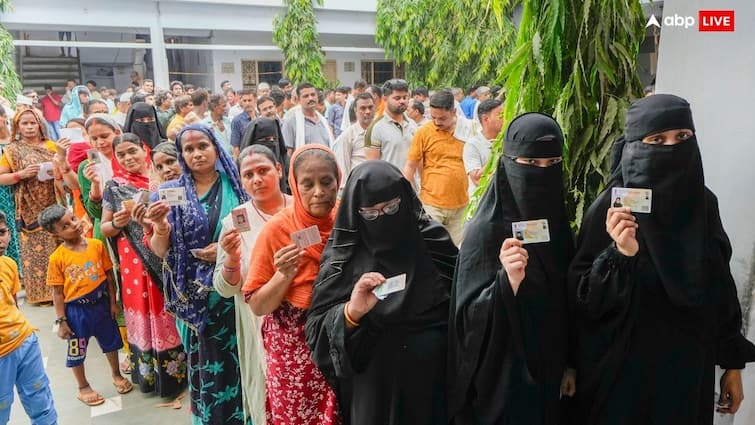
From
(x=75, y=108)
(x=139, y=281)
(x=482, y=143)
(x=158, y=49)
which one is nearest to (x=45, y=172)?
(x=139, y=281)

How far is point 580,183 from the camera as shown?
8.14ft

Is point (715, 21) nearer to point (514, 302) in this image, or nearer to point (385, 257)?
point (514, 302)

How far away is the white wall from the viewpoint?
2.38 meters

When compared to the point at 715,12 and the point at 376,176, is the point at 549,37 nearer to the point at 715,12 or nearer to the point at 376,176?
the point at 715,12

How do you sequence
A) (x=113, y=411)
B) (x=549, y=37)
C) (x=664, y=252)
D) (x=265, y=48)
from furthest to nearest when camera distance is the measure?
(x=265, y=48) → (x=113, y=411) → (x=549, y=37) → (x=664, y=252)

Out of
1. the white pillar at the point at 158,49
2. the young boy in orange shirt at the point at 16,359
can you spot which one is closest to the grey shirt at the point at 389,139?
the young boy in orange shirt at the point at 16,359

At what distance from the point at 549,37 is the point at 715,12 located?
708 mm

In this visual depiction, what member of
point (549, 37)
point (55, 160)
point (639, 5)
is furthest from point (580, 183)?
point (55, 160)

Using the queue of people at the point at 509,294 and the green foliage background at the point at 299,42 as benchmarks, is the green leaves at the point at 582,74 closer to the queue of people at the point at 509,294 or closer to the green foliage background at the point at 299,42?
the queue of people at the point at 509,294

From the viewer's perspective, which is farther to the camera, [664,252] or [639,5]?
[639,5]

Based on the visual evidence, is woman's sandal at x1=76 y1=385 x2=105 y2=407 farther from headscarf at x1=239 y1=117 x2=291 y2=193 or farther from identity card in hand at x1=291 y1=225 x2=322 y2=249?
identity card in hand at x1=291 y1=225 x2=322 y2=249

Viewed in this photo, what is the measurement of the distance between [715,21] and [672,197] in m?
1.04

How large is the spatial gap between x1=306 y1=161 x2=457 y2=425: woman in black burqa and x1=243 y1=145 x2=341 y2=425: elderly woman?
173 mm

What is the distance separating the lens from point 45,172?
17.0ft
